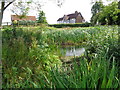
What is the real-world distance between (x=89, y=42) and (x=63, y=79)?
3273mm

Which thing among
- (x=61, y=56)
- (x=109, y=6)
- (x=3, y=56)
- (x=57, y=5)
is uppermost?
(x=57, y=5)

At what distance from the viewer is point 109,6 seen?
5.50 meters

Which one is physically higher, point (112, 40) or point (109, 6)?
point (109, 6)

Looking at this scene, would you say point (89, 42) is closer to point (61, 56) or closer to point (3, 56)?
point (61, 56)

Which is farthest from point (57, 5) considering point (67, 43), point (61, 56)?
point (61, 56)

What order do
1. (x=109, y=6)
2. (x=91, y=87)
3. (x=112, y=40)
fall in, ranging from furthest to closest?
(x=109, y=6) < (x=112, y=40) < (x=91, y=87)

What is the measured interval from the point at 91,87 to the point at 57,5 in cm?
782

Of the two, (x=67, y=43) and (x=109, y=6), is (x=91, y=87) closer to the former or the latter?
(x=109, y=6)

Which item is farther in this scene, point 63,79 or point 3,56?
point 3,56

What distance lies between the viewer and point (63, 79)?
4.35 feet

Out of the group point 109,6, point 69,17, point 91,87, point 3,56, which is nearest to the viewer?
point 91,87

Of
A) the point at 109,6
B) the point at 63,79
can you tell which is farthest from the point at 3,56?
the point at 109,6

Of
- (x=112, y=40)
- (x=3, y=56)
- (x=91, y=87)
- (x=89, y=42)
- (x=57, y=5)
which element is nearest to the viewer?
(x=91, y=87)

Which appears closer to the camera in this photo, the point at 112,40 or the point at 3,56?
the point at 3,56
